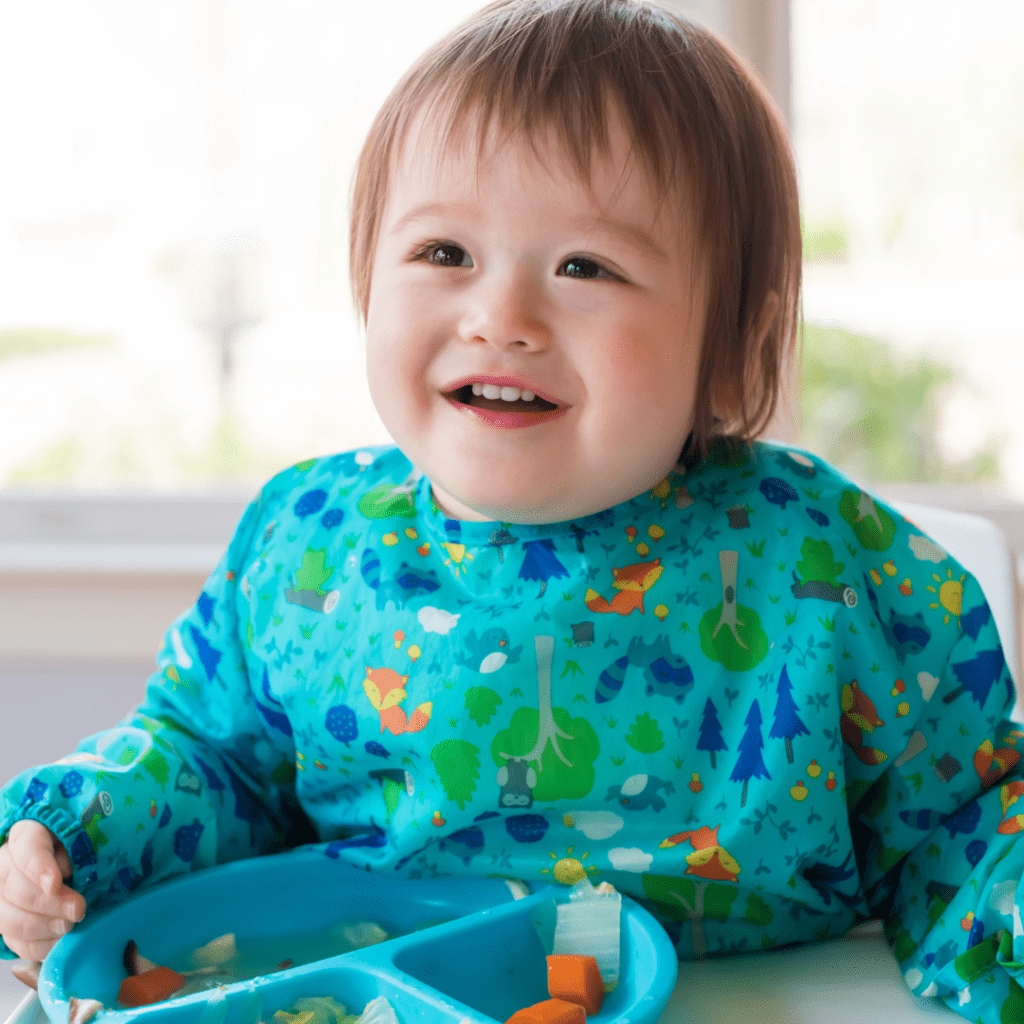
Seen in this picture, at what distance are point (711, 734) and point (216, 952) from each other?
27 cm

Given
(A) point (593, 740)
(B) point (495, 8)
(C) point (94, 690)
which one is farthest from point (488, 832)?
(C) point (94, 690)

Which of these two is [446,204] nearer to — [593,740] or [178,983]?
[593,740]

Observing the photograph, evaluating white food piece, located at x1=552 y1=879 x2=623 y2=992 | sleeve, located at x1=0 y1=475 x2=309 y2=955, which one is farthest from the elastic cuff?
white food piece, located at x1=552 y1=879 x2=623 y2=992

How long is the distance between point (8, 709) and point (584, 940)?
3.59ft

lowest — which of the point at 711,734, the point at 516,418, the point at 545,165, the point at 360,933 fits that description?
the point at 360,933

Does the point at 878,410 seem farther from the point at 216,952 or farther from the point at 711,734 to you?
the point at 216,952

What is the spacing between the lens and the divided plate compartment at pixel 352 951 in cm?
49

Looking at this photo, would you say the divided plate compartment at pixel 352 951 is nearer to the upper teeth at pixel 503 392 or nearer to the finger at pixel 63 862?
the finger at pixel 63 862

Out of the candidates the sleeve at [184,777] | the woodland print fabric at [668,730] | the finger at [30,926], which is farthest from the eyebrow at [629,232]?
the finger at [30,926]

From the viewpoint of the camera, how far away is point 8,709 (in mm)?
1433

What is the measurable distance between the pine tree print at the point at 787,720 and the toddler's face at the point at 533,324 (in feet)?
0.43

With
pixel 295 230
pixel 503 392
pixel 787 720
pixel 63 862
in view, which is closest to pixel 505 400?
pixel 503 392

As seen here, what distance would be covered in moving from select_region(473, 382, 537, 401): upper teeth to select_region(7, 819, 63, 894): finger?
0.31 metres

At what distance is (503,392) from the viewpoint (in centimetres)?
58
